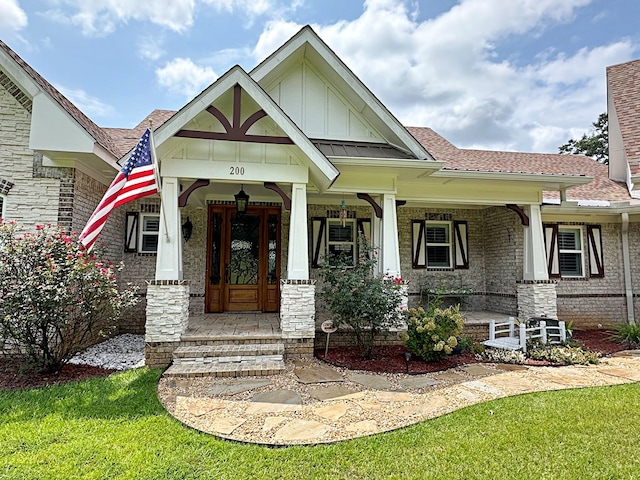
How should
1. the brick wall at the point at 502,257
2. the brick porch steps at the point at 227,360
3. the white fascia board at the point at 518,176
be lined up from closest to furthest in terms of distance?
the brick porch steps at the point at 227,360, the white fascia board at the point at 518,176, the brick wall at the point at 502,257

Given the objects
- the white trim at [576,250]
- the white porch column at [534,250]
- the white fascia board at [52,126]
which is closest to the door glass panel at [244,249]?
the white fascia board at [52,126]

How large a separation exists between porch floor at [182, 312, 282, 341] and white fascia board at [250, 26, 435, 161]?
4.34 metres

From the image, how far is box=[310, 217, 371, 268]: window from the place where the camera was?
877cm

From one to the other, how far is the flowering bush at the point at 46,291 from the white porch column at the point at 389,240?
4470 millimetres

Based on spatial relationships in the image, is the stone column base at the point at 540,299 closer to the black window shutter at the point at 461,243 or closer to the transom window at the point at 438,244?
the black window shutter at the point at 461,243

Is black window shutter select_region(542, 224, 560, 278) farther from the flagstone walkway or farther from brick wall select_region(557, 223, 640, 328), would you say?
the flagstone walkway

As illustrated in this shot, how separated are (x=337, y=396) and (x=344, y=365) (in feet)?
4.20

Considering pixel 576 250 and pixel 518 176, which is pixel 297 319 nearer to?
pixel 518 176

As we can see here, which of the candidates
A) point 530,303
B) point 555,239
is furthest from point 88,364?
point 555,239

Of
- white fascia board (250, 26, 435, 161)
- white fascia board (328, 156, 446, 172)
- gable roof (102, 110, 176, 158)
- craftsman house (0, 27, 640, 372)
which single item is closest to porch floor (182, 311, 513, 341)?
craftsman house (0, 27, 640, 372)

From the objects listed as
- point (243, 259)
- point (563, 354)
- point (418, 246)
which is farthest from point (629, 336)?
point (243, 259)

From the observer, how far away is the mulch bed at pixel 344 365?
16.0ft

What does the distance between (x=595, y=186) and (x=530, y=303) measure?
14.8ft

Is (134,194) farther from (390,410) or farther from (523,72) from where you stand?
(523,72)
